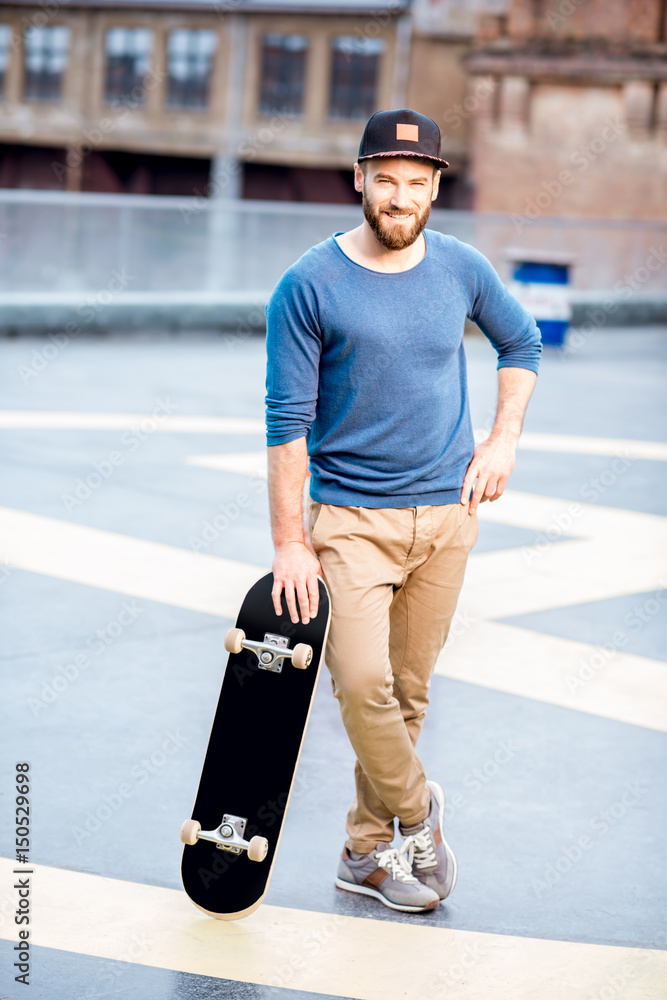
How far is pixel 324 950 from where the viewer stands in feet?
10.7

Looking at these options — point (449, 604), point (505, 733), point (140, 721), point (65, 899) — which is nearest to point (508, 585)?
point (505, 733)

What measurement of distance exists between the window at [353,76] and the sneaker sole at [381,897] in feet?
135

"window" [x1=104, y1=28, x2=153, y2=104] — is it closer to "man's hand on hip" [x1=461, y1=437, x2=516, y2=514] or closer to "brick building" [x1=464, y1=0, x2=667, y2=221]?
"brick building" [x1=464, y1=0, x2=667, y2=221]

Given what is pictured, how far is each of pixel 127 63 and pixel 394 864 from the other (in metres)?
45.9

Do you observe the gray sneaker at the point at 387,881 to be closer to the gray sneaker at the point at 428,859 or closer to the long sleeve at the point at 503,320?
the gray sneaker at the point at 428,859

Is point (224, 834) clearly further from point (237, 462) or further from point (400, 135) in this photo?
point (237, 462)

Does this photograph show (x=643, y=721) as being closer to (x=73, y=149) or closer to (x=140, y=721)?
(x=140, y=721)

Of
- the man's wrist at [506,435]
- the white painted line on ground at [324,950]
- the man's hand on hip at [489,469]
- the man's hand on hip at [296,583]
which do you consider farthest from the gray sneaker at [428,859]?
the man's wrist at [506,435]

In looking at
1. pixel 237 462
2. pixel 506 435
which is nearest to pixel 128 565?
pixel 237 462

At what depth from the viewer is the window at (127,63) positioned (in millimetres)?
45594

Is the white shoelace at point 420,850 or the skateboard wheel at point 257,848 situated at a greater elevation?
the skateboard wheel at point 257,848

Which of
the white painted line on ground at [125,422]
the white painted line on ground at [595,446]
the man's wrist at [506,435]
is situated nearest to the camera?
the man's wrist at [506,435]

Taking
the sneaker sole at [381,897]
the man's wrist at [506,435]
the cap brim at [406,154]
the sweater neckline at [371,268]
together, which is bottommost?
the sneaker sole at [381,897]

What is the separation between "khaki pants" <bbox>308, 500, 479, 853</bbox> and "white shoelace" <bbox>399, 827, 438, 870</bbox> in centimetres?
5
